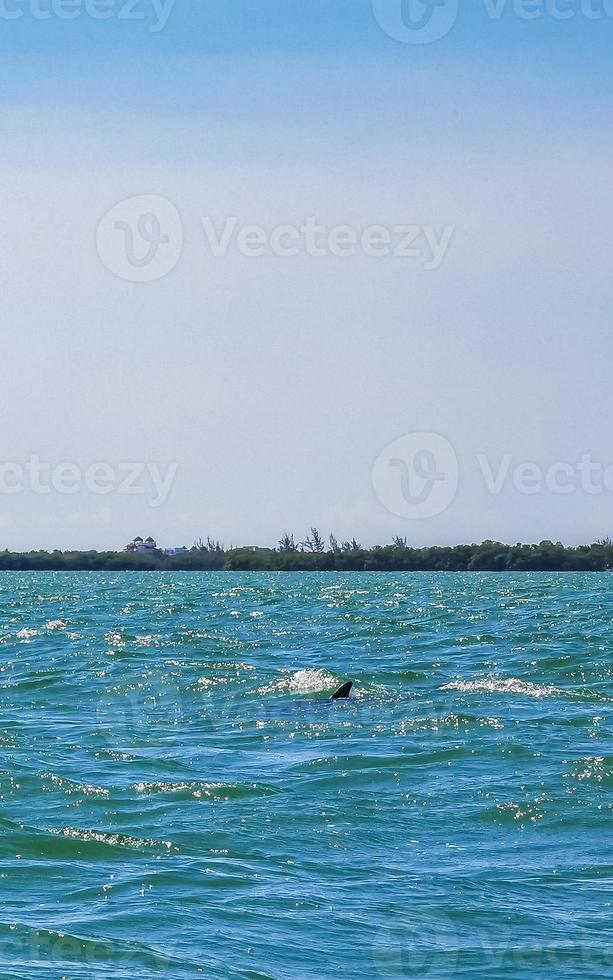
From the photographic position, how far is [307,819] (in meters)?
14.0

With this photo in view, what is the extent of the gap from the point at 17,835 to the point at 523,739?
25.6 ft

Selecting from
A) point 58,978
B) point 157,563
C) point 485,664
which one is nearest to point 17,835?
point 58,978

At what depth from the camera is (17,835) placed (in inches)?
524

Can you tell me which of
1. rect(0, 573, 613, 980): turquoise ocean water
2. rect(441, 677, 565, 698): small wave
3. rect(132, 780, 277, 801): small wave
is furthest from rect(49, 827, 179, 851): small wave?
rect(441, 677, 565, 698): small wave

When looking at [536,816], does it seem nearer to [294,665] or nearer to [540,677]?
[540,677]

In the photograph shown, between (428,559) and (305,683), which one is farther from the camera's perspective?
(428,559)

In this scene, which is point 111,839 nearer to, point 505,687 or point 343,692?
point 343,692

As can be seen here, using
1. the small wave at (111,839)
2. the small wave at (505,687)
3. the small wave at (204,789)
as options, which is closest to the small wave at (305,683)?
the small wave at (505,687)

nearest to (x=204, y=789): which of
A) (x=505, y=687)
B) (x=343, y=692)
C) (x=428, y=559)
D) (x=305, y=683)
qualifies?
(x=343, y=692)

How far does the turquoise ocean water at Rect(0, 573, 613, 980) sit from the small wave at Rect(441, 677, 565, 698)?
70 millimetres

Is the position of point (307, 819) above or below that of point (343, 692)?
below

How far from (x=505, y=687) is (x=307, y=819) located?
11.0m

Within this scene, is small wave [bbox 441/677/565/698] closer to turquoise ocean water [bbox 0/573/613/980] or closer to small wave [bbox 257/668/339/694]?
turquoise ocean water [bbox 0/573/613/980]

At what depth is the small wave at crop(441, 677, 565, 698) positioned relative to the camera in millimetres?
23734
